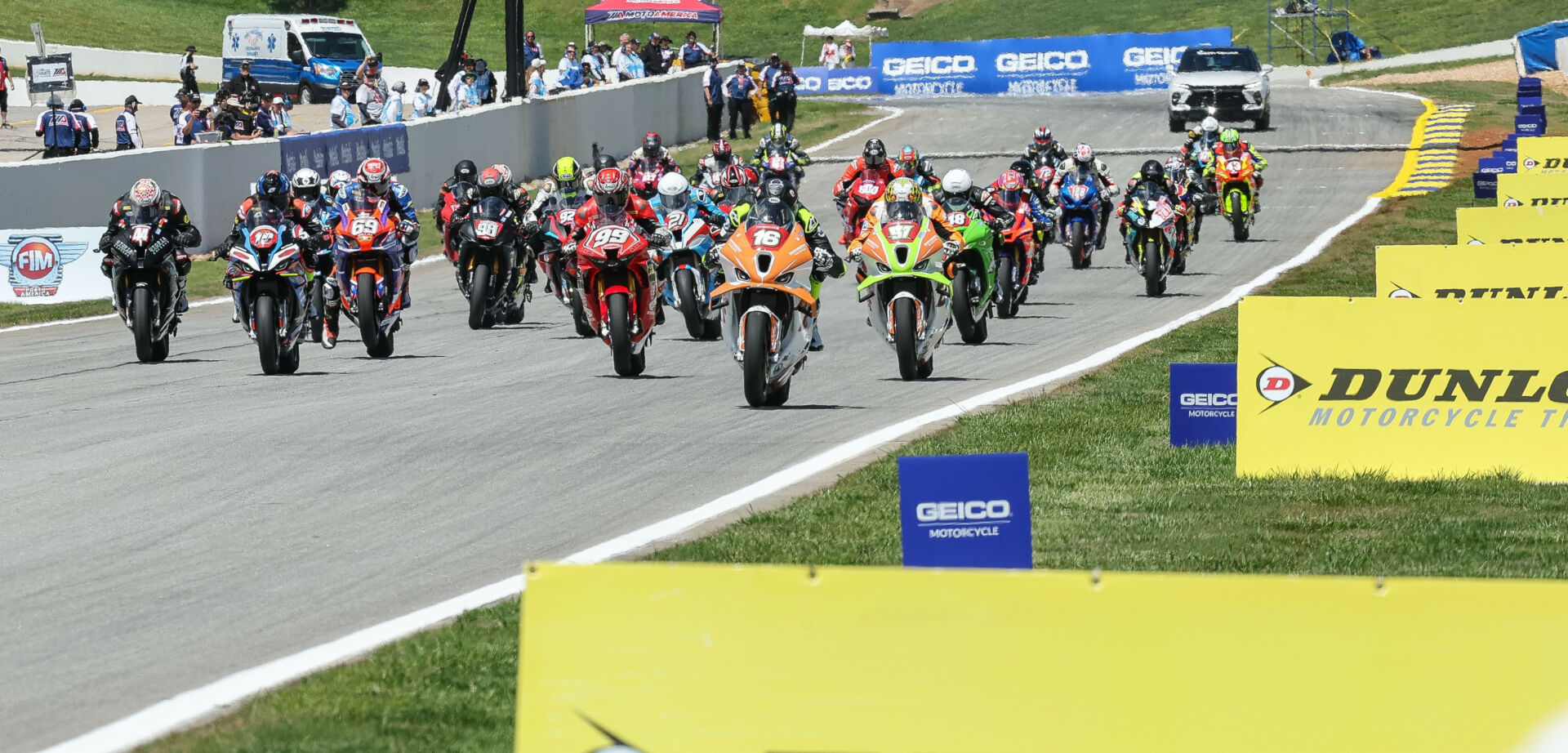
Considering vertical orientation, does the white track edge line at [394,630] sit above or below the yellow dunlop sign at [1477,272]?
below

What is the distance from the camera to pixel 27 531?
9.02m

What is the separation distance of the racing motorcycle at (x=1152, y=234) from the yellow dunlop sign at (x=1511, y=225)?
19.4 ft

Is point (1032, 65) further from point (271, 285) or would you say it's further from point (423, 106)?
point (271, 285)

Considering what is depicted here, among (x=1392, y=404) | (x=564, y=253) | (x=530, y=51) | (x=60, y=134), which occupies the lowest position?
(x=1392, y=404)

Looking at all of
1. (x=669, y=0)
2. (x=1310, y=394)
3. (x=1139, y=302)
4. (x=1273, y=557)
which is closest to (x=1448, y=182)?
(x=1139, y=302)

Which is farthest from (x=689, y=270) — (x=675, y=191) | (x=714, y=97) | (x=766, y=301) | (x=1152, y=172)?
(x=714, y=97)

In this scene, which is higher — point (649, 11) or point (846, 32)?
point (846, 32)

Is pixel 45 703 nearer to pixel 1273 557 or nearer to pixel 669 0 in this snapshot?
pixel 1273 557

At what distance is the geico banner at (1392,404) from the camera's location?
32.3 ft

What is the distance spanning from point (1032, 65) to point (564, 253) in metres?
42.8

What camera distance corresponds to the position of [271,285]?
51.8ft

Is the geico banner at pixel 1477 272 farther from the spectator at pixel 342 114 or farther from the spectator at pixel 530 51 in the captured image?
the spectator at pixel 530 51

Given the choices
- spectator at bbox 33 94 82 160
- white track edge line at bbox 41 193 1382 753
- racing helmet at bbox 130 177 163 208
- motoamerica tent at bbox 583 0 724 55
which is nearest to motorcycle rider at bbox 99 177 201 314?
racing helmet at bbox 130 177 163 208

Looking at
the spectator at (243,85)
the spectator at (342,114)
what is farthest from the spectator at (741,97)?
the spectator at (243,85)
